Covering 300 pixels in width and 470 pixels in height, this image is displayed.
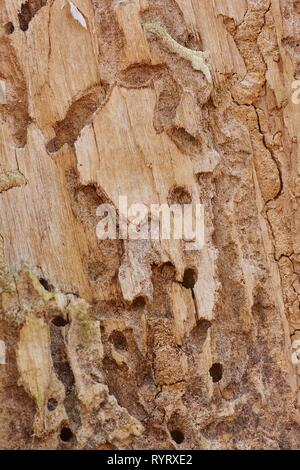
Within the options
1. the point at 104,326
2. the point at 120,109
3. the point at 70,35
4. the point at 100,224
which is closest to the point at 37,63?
the point at 70,35

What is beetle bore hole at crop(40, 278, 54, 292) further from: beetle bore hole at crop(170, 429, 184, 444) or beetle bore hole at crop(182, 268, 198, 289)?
beetle bore hole at crop(170, 429, 184, 444)

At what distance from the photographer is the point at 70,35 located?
9.19ft

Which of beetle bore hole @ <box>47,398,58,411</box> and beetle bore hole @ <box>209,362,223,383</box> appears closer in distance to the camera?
beetle bore hole @ <box>47,398,58,411</box>

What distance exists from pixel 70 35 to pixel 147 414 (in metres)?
1.38

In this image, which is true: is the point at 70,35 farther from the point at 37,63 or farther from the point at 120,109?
the point at 120,109

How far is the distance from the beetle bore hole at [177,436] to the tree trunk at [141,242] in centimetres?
1

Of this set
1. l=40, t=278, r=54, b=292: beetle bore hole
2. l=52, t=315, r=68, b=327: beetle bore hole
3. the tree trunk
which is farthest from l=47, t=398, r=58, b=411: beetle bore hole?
l=40, t=278, r=54, b=292: beetle bore hole

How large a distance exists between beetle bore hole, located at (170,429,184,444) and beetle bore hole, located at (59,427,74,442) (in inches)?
13.8

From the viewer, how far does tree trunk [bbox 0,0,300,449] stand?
8.80 ft

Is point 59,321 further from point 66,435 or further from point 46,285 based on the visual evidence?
point 66,435

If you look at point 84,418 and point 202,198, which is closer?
point 84,418

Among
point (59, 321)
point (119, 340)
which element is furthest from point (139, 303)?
point (59, 321)

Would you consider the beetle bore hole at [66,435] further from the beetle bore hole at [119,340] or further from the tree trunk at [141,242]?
the beetle bore hole at [119,340]

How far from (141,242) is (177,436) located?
69 cm
